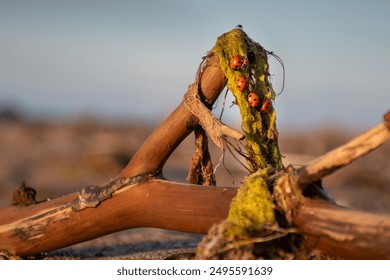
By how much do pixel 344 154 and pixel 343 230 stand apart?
309mm

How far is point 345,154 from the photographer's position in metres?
2.48

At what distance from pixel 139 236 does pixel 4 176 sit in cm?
407

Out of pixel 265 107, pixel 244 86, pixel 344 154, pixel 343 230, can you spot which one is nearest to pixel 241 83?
pixel 244 86

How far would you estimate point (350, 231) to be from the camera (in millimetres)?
2453

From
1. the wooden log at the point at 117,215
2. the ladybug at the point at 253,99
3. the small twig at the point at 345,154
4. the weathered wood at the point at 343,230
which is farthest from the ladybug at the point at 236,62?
the weathered wood at the point at 343,230

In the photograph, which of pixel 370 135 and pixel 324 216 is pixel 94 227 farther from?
pixel 370 135

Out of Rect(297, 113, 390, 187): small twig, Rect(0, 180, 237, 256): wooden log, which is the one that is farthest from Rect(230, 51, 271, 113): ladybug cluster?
Rect(297, 113, 390, 187): small twig

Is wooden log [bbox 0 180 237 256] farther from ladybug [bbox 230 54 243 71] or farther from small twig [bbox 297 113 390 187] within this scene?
ladybug [bbox 230 54 243 71]

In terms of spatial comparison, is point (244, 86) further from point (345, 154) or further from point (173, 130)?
point (345, 154)

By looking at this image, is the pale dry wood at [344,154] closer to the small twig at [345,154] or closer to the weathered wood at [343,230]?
the small twig at [345,154]
